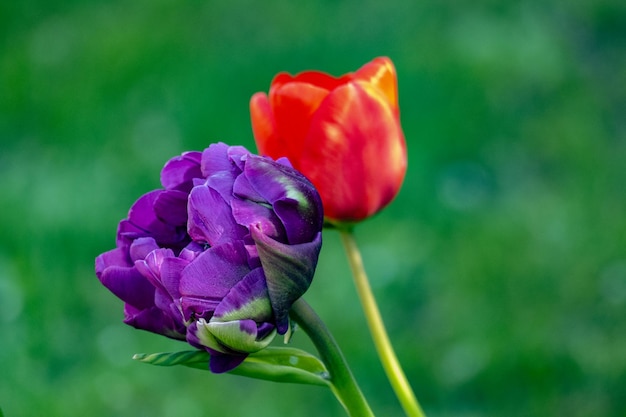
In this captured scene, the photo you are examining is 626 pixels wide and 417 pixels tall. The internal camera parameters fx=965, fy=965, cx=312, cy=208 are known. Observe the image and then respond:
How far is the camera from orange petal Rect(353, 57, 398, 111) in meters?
0.87

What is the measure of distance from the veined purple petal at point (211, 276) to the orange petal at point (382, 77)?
0.35m

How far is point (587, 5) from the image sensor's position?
260cm

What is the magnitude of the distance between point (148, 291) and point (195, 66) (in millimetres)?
1936

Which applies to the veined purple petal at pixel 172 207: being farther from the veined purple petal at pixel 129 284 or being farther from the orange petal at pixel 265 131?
the orange petal at pixel 265 131

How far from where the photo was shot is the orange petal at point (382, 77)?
2.87 feet

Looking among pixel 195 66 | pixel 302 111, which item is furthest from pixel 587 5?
pixel 302 111

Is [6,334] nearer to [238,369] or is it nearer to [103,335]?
[103,335]

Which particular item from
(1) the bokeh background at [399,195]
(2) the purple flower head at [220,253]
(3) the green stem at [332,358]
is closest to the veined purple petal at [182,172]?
(2) the purple flower head at [220,253]

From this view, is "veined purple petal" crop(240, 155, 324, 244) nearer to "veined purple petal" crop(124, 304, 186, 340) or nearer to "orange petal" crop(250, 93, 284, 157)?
"veined purple petal" crop(124, 304, 186, 340)

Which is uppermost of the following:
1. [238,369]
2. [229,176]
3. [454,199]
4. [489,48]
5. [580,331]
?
[229,176]

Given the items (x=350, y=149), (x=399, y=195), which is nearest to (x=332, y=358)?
(x=350, y=149)

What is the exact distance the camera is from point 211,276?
544 millimetres

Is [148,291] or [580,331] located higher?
[148,291]

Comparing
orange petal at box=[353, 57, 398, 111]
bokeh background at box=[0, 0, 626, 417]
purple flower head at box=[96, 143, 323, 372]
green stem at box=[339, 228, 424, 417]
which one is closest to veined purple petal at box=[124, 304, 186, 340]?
purple flower head at box=[96, 143, 323, 372]
